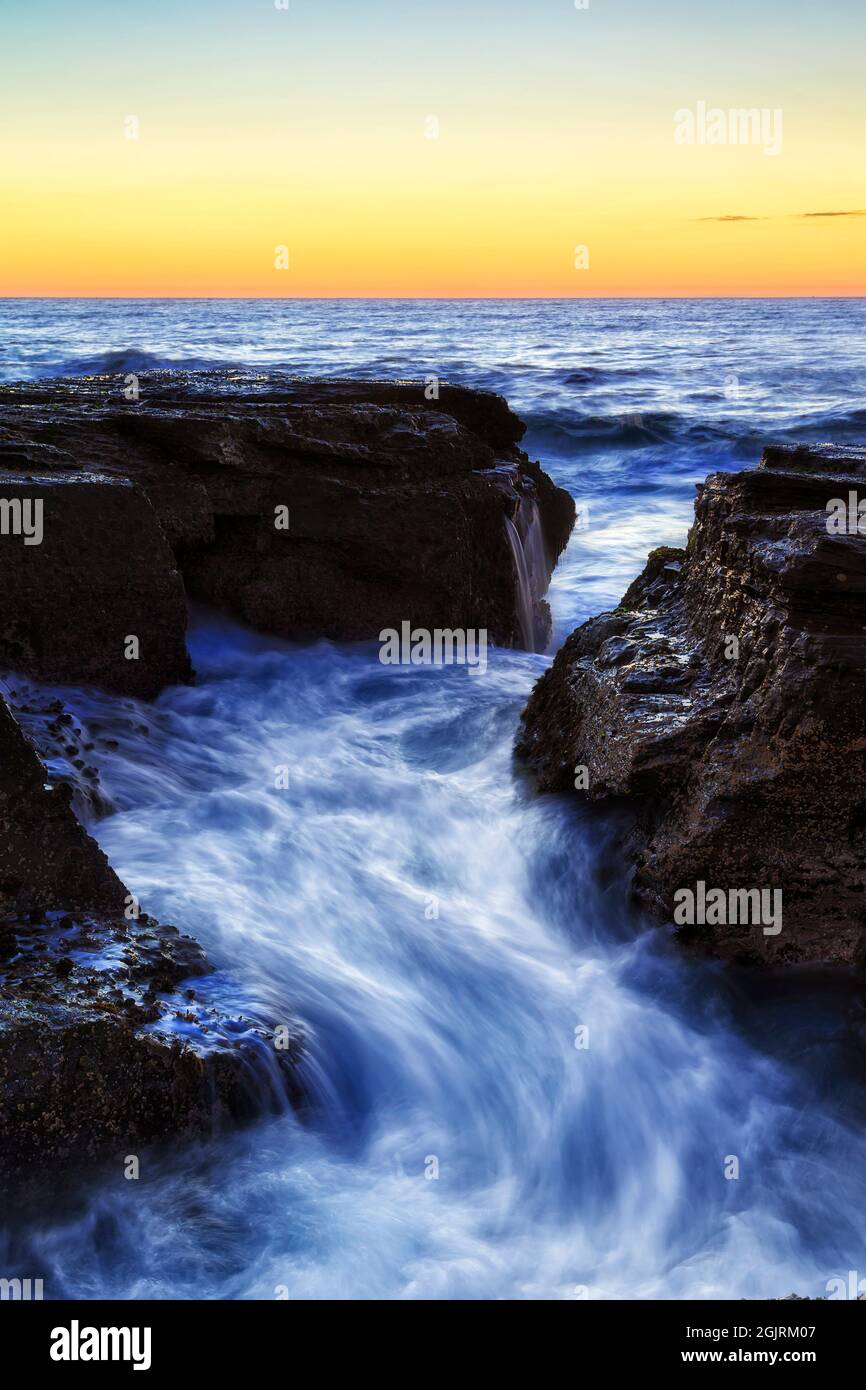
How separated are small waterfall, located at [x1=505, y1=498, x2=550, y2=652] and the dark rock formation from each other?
5.51m

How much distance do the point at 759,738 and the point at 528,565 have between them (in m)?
5.45

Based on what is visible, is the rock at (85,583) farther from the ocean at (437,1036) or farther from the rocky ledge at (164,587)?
the ocean at (437,1036)

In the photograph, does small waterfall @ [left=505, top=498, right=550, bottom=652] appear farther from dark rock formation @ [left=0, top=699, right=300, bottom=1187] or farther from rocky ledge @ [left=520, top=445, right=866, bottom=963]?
dark rock formation @ [left=0, top=699, right=300, bottom=1187]

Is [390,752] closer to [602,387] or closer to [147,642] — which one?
[147,642]

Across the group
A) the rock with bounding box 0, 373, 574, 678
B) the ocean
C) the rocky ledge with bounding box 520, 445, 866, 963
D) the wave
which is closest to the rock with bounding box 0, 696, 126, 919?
the ocean

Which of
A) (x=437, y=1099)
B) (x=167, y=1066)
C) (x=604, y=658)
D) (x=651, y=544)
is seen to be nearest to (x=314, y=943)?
(x=437, y=1099)

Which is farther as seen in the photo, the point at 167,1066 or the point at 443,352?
the point at 443,352

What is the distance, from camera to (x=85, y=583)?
654 centimetres

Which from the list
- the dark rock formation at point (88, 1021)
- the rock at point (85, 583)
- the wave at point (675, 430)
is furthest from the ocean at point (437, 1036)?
the wave at point (675, 430)

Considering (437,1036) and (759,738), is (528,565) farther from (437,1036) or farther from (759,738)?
(437,1036)

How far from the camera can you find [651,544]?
14414 millimetres

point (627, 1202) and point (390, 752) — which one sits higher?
point (390, 752)

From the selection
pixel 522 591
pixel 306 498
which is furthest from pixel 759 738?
pixel 522 591

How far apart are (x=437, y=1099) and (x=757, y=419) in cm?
2271
